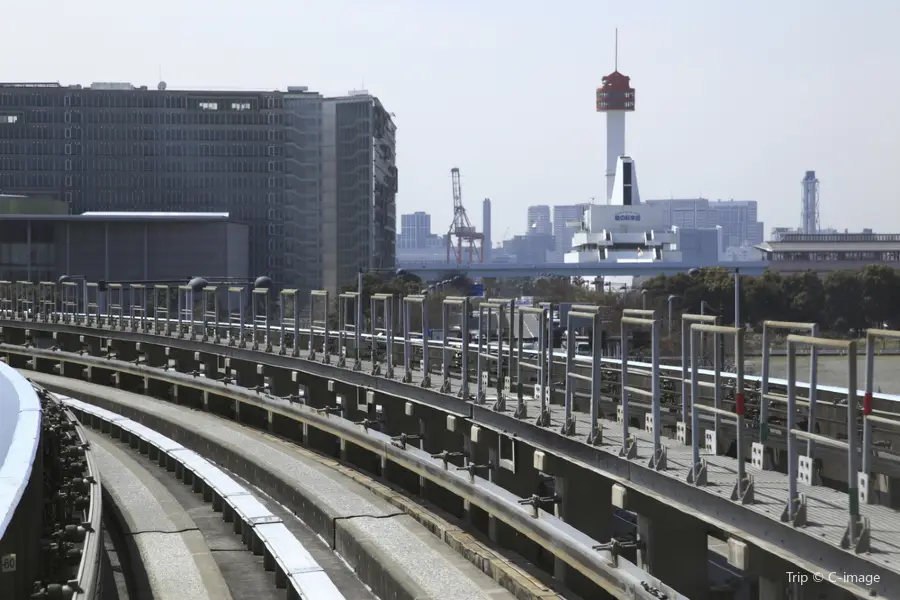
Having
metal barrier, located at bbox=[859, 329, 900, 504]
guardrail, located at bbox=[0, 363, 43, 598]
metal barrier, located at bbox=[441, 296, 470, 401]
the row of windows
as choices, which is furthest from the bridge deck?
the row of windows

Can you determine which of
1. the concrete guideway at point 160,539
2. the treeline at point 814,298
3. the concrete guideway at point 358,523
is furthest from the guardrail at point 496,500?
the treeline at point 814,298

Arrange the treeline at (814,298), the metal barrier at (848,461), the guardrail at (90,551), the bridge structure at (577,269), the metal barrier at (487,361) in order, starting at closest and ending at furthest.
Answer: the metal barrier at (848,461), the guardrail at (90,551), the metal barrier at (487,361), the treeline at (814,298), the bridge structure at (577,269)

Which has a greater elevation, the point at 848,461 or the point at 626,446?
the point at 848,461

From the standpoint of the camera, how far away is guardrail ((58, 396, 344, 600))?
13.1 m

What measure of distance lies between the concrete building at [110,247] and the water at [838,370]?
6787 centimetres

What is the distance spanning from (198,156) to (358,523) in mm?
113653

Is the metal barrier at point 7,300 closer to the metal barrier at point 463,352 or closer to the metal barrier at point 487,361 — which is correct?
the metal barrier at point 463,352

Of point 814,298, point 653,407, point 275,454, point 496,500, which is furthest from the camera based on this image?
point 814,298

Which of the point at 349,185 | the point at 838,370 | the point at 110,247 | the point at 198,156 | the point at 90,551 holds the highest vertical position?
the point at 198,156

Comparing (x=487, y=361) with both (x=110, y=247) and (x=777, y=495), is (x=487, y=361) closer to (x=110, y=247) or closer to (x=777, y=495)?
(x=777, y=495)

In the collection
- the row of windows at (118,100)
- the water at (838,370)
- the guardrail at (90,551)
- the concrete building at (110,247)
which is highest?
the row of windows at (118,100)

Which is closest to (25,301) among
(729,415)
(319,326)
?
(319,326)

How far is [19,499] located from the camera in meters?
7.62

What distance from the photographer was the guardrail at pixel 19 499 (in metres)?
7.28
